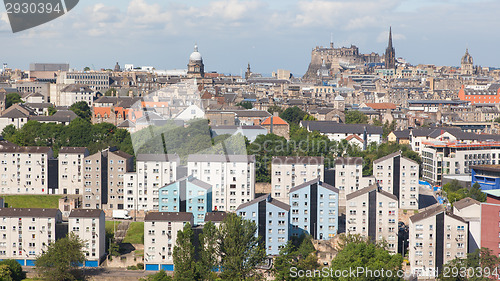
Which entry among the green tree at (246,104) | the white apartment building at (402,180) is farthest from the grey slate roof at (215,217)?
the green tree at (246,104)

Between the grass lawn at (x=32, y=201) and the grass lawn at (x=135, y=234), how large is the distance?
5.61 meters

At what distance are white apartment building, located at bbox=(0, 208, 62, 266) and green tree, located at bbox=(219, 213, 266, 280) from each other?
8.05m

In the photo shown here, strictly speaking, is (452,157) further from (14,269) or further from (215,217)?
(14,269)

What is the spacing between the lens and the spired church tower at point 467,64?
150 m

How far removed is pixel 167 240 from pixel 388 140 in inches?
1281

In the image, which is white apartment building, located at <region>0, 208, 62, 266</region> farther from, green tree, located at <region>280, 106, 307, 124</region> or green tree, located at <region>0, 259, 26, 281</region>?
green tree, located at <region>280, 106, 307, 124</region>

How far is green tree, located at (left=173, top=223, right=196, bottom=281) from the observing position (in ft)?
103

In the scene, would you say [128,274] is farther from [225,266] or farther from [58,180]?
[58,180]

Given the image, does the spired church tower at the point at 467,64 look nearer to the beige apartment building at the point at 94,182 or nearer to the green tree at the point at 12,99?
the green tree at the point at 12,99

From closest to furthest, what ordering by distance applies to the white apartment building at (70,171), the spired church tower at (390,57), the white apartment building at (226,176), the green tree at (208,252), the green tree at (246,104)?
the green tree at (208,252) → the white apartment building at (226,176) → the white apartment building at (70,171) → the green tree at (246,104) → the spired church tower at (390,57)

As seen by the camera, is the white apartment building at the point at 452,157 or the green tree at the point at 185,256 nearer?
the green tree at the point at 185,256

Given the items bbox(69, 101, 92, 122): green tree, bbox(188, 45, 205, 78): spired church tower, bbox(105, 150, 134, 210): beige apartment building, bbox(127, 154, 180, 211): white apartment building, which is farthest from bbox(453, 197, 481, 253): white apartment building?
bbox(188, 45, 205, 78): spired church tower

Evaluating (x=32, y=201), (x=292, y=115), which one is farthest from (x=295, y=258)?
(x=292, y=115)

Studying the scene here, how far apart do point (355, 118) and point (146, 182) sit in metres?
37.3
